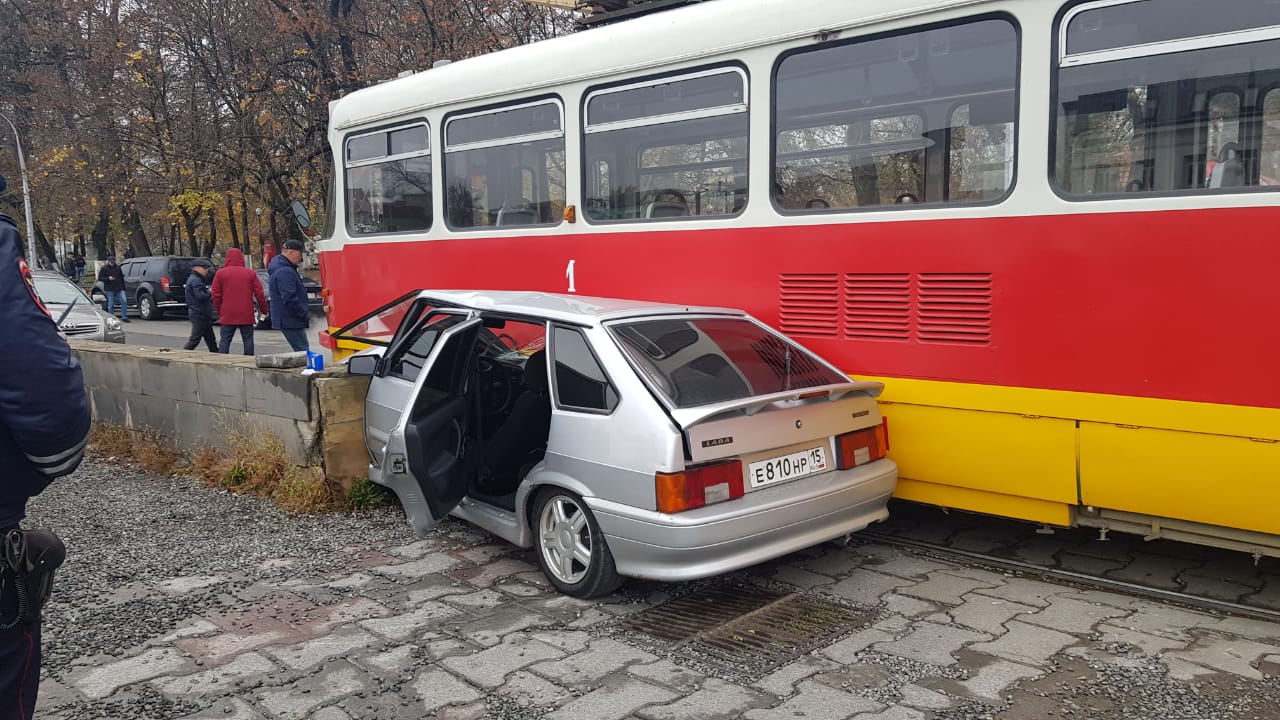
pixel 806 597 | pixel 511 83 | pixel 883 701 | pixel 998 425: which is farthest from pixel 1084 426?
pixel 511 83

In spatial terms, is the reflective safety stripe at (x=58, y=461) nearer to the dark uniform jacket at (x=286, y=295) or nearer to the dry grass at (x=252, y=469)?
the dry grass at (x=252, y=469)

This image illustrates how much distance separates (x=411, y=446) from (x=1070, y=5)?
4.06 m

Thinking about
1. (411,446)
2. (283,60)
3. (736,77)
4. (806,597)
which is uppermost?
(283,60)

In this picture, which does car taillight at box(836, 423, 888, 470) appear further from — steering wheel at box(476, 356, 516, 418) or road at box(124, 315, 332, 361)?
road at box(124, 315, 332, 361)

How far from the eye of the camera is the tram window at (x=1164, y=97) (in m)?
4.33

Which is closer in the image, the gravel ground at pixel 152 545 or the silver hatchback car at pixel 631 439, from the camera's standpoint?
the silver hatchback car at pixel 631 439

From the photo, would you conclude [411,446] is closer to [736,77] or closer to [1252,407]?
[736,77]

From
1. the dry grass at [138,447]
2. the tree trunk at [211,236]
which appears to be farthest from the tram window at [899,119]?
the tree trunk at [211,236]

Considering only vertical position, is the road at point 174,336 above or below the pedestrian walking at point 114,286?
below

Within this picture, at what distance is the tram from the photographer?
443cm

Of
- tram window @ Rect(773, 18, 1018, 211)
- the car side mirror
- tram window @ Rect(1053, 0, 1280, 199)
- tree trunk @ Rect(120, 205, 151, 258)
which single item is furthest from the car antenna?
tree trunk @ Rect(120, 205, 151, 258)

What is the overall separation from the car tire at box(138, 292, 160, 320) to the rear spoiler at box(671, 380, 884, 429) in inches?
1097

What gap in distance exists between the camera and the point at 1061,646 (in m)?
4.22

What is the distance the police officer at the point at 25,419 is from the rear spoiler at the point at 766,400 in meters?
2.49
